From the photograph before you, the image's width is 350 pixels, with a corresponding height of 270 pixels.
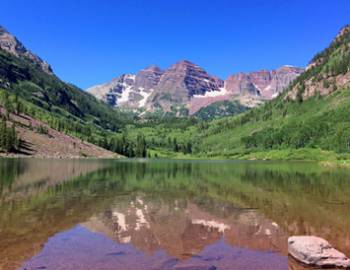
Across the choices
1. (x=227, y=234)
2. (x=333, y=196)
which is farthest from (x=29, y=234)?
(x=333, y=196)

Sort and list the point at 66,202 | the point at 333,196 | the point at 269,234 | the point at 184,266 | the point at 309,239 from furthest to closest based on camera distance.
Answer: the point at 333,196 → the point at 66,202 → the point at 269,234 → the point at 309,239 → the point at 184,266

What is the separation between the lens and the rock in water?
22.5 m

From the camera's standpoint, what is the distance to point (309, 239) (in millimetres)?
25078

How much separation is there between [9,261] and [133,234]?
1133cm

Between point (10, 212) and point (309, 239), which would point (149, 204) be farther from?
point (309, 239)

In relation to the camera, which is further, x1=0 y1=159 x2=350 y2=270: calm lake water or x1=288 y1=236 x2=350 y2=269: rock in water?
x1=0 y1=159 x2=350 y2=270: calm lake water

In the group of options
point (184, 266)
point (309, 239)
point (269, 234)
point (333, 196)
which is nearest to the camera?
point (184, 266)

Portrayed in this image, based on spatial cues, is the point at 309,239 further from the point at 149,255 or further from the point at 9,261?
the point at 9,261

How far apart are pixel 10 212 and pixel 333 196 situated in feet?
156

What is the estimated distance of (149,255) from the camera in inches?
1027

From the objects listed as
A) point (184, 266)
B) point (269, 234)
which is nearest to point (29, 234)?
point (184, 266)

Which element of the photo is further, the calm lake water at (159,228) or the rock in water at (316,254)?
the calm lake water at (159,228)

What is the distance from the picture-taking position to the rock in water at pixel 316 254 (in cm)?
2255

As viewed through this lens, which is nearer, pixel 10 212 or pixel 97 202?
pixel 10 212
